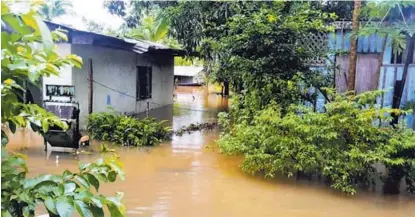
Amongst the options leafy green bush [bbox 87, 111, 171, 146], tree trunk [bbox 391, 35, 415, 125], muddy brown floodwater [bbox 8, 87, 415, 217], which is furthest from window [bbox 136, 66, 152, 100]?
tree trunk [bbox 391, 35, 415, 125]

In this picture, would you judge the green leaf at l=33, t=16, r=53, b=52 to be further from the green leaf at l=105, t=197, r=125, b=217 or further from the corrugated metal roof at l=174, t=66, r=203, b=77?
the corrugated metal roof at l=174, t=66, r=203, b=77

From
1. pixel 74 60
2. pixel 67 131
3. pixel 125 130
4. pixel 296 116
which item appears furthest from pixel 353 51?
pixel 74 60

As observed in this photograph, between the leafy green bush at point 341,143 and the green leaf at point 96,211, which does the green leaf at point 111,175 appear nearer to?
the green leaf at point 96,211

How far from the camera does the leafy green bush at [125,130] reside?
8.61 metres

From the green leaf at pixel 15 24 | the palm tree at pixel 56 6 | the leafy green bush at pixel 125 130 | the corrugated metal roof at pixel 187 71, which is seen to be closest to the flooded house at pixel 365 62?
the leafy green bush at pixel 125 130

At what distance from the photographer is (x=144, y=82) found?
14336 mm

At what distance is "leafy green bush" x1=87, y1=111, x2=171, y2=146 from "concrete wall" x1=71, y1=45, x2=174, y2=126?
1309 mm

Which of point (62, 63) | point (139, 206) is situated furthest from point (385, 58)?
point (62, 63)

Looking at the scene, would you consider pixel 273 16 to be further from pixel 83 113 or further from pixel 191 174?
pixel 83 113

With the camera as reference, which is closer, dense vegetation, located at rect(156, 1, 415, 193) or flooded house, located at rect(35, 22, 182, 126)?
dense vegetation, located at rect(156, 1, 415, 193)

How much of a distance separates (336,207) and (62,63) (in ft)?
14.9

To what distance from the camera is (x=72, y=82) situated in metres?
9.87

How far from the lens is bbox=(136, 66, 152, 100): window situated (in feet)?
45.5

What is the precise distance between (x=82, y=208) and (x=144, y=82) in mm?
13257
